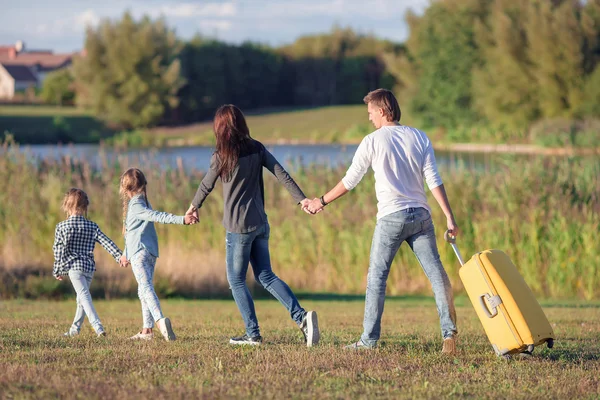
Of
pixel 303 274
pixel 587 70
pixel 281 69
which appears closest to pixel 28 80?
pixel 281 69

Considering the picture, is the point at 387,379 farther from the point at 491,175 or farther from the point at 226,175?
the point at 491,175

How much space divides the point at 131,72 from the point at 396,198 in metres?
61.7

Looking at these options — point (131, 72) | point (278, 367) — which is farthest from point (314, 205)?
point (131, 72)

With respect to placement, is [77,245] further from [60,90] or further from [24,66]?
[24,66]

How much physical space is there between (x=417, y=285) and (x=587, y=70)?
4035 cm

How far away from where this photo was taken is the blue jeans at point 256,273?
7070 mm

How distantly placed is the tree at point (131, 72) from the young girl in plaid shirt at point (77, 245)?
56730 millimetres

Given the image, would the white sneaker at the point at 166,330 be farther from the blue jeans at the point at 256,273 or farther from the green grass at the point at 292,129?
the green grass at the point at 292,129

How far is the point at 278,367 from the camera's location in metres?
5.96

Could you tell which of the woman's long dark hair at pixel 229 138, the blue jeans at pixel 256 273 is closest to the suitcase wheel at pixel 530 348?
the blue jeans at pixel 256 273

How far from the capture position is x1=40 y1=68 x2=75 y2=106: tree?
8156cm

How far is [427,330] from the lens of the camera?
902 centimetres

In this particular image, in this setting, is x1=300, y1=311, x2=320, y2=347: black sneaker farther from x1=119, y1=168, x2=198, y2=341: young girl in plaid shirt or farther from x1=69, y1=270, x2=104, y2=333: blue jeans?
x1=69, y1=270, x2=104, y2=333: blue jeans

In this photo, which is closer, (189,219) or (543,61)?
(189,219)
